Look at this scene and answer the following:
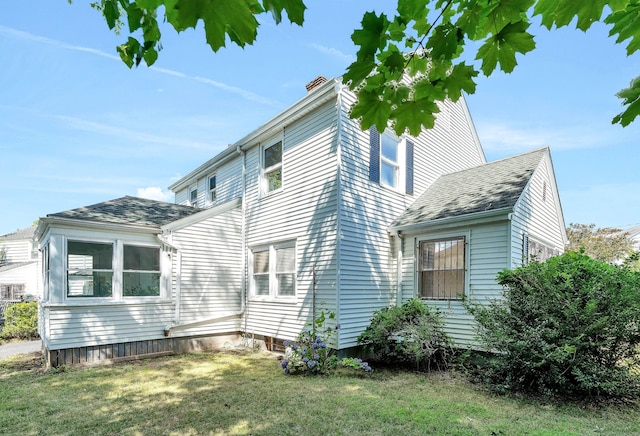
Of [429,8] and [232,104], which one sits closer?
[429,8]

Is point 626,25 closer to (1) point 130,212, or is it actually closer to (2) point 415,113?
(2) point 415,113

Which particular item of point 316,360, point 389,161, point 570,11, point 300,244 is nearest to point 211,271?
point 300,244

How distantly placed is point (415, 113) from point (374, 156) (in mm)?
6987

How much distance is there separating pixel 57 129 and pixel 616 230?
99.0 feet

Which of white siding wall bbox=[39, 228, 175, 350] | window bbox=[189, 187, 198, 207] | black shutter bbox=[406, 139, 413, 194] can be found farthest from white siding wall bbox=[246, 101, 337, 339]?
window bbox=[189, 187, 198, 207]

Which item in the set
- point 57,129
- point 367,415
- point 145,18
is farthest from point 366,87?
point 57,129

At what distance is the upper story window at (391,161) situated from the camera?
29.2ft

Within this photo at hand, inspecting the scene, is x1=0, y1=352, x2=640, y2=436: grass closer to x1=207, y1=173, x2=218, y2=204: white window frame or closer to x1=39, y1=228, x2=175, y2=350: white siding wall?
x1=39, y1=228, x2=175, y2=350: white siding wall

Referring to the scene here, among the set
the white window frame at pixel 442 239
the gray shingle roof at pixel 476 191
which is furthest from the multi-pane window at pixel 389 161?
the white window frame at pixel 442 239

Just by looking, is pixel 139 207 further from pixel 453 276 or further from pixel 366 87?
pixel 366 87

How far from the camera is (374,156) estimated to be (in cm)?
889

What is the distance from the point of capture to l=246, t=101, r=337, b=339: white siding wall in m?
8.09

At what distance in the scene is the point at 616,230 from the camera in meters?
19.7

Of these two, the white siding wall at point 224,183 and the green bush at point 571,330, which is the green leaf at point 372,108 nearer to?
the green bush at point 571,330
